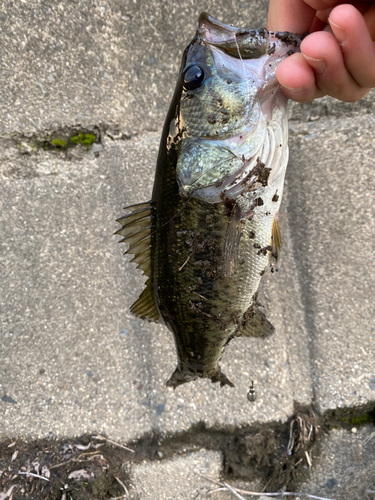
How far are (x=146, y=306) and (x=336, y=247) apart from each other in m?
1.06

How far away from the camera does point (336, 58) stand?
0.88 m

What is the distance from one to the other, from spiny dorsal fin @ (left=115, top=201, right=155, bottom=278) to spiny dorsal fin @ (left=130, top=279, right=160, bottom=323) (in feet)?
0.29

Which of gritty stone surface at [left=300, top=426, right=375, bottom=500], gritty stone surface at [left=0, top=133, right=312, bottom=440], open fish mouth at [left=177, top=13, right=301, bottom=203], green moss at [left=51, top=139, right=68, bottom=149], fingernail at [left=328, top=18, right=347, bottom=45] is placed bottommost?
gritty stone surface at [left=300, top=426, right=375, bottom=500]

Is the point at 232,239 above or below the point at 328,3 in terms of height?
below

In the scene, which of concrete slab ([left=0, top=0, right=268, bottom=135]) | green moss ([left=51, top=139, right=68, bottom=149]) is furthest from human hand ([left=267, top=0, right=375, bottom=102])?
green moss ([left=51, top=139, right=68, bottom=149])

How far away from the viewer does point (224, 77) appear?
100 centimetres

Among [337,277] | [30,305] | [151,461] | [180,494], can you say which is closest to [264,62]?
[337,277]

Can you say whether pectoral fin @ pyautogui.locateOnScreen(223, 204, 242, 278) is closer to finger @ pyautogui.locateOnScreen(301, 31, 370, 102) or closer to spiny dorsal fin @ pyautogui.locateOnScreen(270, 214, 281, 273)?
spiny dorsal fin @ pyautogui.locateOnScreen(270, 214, 281, 273)

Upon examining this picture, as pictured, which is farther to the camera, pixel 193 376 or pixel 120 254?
pixel 120 254

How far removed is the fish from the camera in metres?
0.99

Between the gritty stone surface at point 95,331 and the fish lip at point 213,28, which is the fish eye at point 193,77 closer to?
the fish lip at point 213,28

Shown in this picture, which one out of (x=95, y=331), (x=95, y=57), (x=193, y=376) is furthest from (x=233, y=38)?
(x=95, y=331)

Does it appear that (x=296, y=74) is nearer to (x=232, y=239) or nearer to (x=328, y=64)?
(x=328, y=64)

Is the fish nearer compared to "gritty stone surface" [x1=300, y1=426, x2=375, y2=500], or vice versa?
the fish
